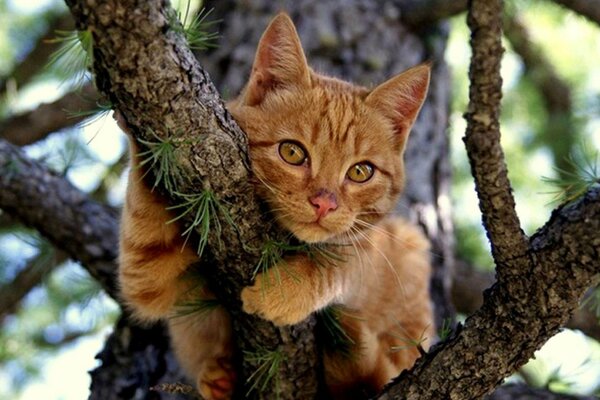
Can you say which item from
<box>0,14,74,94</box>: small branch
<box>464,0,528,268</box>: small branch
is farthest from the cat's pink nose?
<box>0,14,74,94</box>: small branch

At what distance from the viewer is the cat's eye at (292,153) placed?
2426 mm

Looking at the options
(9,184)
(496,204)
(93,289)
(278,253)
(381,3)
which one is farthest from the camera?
(381,3)

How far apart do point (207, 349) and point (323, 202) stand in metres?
0.81

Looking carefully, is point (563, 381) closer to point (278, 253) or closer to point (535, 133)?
point (278, 253)

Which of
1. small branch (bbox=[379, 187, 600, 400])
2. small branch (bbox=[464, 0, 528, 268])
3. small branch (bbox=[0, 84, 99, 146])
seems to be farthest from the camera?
small branch (bbox=[0, 84, 99, 146])

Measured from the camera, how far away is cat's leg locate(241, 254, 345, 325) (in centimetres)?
222

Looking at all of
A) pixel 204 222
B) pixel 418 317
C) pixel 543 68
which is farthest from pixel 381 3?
pixel 204 222

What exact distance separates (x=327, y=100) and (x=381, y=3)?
145 centimetres

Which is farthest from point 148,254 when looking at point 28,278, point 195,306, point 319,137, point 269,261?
point 28,278

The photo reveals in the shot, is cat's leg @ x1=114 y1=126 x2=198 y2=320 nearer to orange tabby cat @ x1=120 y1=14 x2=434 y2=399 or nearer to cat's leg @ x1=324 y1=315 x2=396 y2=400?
orange tabby cat @ x1=120 y1=14 x2=434 y2=399

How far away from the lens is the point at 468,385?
82.0 inches

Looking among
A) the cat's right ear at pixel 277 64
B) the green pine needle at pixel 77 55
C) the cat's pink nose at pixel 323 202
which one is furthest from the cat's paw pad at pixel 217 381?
the green pine needle at pixel 77 55

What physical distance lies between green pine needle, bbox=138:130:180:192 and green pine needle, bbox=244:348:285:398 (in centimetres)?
67

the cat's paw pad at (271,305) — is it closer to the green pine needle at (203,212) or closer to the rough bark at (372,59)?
the green pine needle at (203,212)
